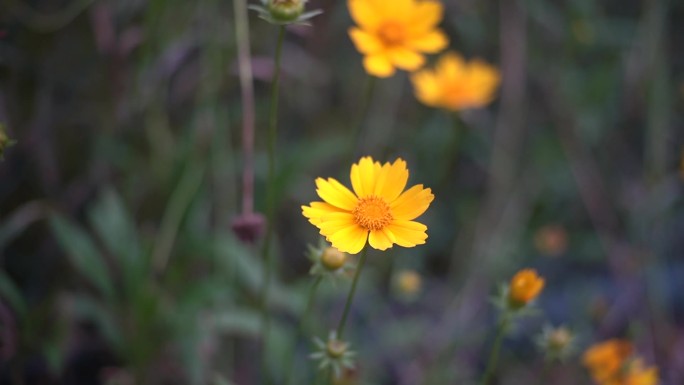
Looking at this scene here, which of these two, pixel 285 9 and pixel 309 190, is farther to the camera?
pixel 309 190

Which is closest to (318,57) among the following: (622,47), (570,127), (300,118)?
(300,118)

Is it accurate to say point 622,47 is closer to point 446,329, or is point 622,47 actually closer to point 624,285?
point 624,285

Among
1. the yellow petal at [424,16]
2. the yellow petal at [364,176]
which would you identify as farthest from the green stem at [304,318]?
the yellow petal at [424,16]

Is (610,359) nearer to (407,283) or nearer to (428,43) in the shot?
(407,283)

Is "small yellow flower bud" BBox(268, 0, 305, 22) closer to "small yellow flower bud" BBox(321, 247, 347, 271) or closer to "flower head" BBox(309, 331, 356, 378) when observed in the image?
"small yellow flower bud" BBox(321, 247, 347, 271)

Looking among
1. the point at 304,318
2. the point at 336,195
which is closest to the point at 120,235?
the point at 304,318
